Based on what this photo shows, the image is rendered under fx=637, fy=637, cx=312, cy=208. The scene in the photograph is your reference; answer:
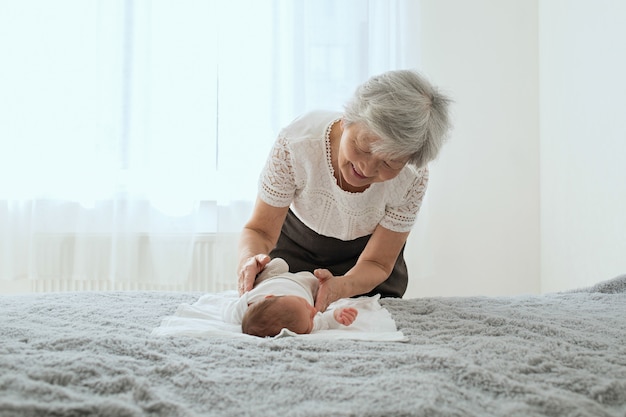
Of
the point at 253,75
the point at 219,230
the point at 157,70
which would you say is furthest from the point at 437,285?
the point at 157,70

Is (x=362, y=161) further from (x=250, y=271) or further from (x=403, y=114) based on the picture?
(x=250, y=271)

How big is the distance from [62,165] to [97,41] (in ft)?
2.12

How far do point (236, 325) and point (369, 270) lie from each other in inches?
19.1

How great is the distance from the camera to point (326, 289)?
162 cm

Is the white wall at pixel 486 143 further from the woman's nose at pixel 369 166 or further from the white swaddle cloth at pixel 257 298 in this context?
the woman's nose at pixel 369 166

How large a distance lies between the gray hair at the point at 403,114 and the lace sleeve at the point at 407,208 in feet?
0.66

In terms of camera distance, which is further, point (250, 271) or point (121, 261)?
point (121, 261)

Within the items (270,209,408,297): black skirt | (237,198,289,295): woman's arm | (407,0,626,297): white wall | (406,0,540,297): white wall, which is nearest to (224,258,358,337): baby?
(237,198,289,295): woman's arm

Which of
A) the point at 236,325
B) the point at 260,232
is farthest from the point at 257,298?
the point at 260,232

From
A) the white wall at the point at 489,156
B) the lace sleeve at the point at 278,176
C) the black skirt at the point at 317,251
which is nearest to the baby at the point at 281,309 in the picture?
the lace sleeve at the point at 278,176

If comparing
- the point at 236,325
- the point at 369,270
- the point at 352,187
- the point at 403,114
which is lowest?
the point at 236,325

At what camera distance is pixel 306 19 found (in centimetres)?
324

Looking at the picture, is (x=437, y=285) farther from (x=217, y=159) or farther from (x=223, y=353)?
(x=223, y=353)

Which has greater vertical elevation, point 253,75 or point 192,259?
point 253,75
